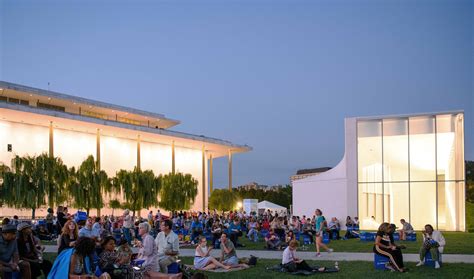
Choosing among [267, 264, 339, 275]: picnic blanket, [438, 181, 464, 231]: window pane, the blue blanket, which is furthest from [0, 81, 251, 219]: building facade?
the blue blanket

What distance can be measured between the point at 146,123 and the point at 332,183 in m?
29.7

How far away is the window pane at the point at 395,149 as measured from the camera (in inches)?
1297

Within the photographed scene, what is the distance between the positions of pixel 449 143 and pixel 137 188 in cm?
2480

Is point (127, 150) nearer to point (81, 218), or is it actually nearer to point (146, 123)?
point (146, 123)

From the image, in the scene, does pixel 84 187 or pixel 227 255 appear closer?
pixel 227 255

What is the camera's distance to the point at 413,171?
3269 cm

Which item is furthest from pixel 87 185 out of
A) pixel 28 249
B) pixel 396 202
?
pixel 28 249

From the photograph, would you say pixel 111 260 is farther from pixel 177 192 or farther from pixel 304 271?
pixel 177 192

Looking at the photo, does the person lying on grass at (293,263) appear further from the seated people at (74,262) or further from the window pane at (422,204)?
the window pane at (422,204)

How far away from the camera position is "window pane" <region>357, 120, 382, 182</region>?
33406 mm

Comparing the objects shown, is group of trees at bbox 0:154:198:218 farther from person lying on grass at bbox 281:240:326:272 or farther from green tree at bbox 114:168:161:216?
person lying on grass at bbox 281:240:326:272

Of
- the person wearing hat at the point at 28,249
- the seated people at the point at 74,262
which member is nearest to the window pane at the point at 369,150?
the person wearing hat at the point at 28,249

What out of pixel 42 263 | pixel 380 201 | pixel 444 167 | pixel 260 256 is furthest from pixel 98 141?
pixel 42 263

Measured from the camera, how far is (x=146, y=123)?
197ft
